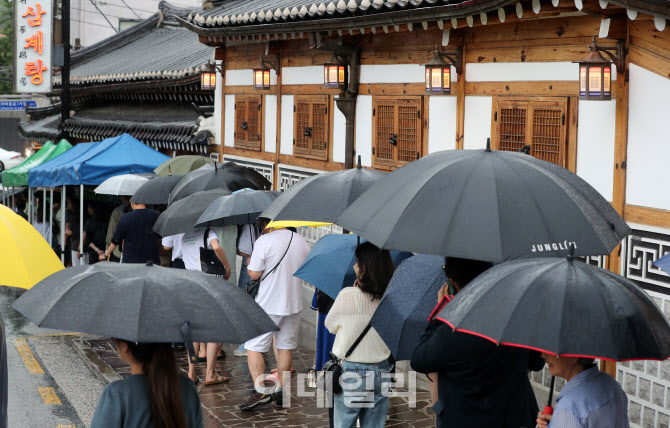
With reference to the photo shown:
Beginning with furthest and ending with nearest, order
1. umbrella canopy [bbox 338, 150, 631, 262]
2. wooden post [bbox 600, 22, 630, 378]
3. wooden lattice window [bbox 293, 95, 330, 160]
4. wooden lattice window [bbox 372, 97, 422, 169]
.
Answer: wooden lattice window [bbox 293, 95, 330, 160] < wooden lattice window [bbox 372, 97, 422, 169] < wooden post [bbox 600, 22, 630, 378] < umbrella canopy [bbox 338, 150, 631, 262]

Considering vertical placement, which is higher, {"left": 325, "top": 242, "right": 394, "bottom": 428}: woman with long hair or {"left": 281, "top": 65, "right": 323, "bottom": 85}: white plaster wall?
{"left": 281, "top": 65, "right": 323, "bottom": 85}: white plaster wall

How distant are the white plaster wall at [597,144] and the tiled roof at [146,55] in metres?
10.1

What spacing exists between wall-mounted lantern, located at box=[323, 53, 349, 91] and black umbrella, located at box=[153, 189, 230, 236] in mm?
2424

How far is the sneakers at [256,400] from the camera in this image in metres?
9.81

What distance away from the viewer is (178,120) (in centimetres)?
1950

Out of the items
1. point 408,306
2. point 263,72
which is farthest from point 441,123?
point 408,306

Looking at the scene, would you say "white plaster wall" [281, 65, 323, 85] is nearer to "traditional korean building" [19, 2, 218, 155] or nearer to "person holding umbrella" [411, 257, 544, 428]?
"traditional korean building" [19, 2, 218, 155]

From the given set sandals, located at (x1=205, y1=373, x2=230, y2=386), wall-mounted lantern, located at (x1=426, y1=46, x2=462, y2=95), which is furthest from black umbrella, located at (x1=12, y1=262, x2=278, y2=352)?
sandals, located at (x1=205, y1=373, x2=230, y2=386)

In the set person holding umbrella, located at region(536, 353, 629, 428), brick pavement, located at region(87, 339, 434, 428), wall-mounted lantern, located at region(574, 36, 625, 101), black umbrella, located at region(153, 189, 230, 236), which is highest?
wall-mounted lantern, located at region(574, 36, 625, 101)

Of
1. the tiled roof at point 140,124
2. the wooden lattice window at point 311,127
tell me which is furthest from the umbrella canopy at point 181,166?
the tiled roof at point 140,124

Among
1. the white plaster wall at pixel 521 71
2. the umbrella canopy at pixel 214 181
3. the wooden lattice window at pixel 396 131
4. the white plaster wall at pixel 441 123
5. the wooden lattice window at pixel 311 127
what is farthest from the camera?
the wooden lattice window at pixel 311 127

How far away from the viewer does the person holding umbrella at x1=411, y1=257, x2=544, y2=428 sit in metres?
4.90

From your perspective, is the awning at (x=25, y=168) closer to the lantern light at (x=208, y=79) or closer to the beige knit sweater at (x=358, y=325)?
the lantern light at (x=208, y=79)

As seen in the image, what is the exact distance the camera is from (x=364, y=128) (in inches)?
476
